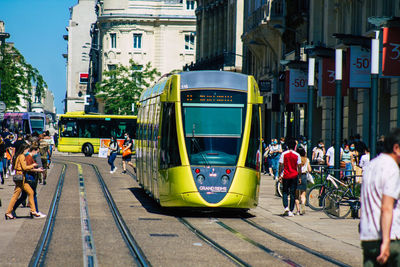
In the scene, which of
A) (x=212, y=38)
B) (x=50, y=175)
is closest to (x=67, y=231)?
(x=50, y=175)

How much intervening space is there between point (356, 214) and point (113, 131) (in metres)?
42.5

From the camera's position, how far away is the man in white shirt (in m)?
6.64

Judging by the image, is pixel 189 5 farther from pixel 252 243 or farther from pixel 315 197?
pixel 252 243

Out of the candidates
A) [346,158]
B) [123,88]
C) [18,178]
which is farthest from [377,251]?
[123,88]

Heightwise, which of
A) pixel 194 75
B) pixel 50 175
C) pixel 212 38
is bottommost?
pixel 50 175

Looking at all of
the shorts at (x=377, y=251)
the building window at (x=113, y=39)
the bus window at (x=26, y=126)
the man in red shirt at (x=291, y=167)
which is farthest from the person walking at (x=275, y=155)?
the building window at (x=113, y=39)

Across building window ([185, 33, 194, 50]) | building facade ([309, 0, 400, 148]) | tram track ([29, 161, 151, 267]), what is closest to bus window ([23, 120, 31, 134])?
building window ([185, 33, 194, 50])

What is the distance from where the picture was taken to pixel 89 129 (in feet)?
202

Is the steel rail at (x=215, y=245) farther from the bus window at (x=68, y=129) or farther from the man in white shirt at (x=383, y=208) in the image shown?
the bus window at (x=68, y=129)

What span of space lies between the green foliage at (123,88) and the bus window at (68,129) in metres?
22.6

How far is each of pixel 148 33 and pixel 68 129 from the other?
138ft

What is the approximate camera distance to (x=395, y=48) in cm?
2223

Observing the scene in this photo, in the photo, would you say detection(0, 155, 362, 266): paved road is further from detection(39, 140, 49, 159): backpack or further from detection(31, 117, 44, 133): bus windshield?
detection(31, 117, 44, 133): bus windshield

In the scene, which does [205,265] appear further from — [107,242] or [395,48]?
[395,48]
